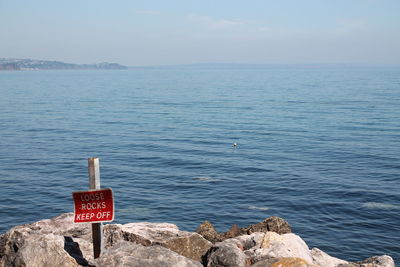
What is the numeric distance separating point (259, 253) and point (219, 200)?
16.9m

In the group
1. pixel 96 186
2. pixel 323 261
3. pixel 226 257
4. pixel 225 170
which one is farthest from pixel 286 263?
pixel 225 170

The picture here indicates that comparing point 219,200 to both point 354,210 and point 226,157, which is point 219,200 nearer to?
point 354,210

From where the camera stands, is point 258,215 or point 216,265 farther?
point 258,215

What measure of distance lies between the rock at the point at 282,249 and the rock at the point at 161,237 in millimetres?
1969

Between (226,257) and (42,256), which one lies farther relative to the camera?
(226,257)

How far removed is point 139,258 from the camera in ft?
41.9

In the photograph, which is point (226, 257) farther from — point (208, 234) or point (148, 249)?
point (208, 234)

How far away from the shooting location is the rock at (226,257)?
1435cm

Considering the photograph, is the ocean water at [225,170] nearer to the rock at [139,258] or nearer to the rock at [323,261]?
the rock at [323,261]

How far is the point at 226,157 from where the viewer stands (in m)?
45.6

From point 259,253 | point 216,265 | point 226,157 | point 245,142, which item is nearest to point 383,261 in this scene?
point 259,253

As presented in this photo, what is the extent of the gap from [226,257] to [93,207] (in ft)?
14.1

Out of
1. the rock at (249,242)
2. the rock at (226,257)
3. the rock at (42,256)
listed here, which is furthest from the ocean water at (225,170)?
the rock at (42,256)

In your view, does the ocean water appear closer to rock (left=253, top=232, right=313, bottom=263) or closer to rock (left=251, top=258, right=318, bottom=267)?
rock (left=253, top=232, right=313, bottom=263)
